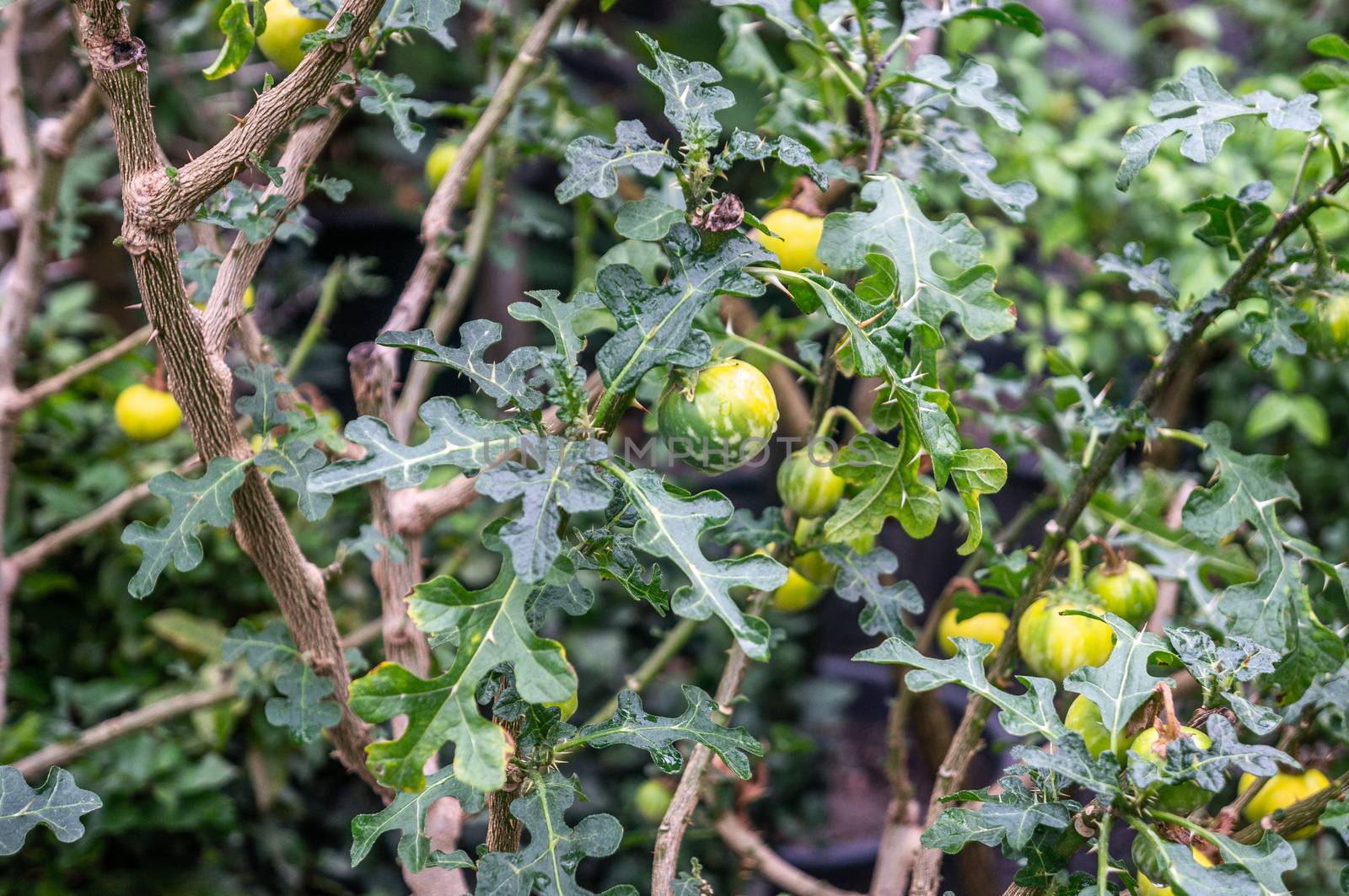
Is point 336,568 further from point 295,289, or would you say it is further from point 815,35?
point 295,289

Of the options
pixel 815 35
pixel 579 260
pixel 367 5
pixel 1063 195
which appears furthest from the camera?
pixel 1063 195

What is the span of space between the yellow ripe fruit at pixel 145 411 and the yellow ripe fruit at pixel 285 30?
0.60 metres

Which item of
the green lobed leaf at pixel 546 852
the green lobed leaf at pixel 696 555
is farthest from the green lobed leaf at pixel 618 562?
the green lobed leaf at pixel 546 852

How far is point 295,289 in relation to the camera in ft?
8.46

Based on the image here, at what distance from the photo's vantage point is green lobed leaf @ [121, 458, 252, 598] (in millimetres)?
806

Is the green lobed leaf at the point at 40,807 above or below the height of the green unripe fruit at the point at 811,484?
below

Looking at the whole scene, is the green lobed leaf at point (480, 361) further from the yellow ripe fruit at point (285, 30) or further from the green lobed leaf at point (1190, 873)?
the green lobed leaf at point (1190, 873)

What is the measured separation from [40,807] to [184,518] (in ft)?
0.78

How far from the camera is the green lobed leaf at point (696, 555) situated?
2.15 feet

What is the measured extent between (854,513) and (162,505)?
4.68ft

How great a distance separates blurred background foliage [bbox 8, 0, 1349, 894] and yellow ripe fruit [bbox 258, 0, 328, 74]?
18 cm

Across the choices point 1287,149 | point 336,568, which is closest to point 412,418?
point 336,568

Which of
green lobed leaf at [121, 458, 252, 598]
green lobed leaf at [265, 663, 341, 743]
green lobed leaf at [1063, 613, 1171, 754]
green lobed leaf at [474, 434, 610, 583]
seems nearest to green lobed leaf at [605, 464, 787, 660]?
green lobed leaf at [474, 434, 610, 583]

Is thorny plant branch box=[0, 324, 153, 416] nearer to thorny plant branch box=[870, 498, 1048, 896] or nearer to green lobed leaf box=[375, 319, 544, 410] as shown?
green lobed leaf box=[375, 319, 544, 410]
